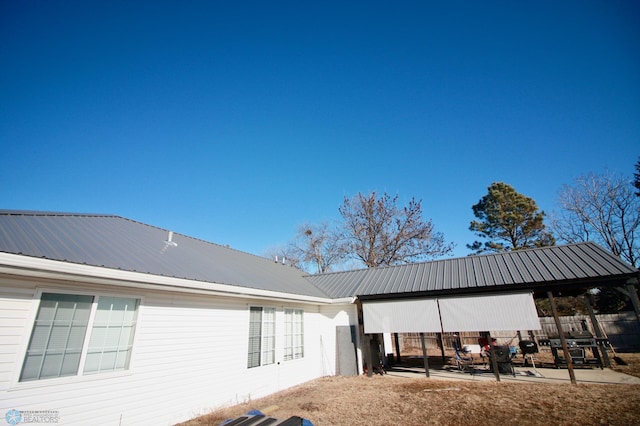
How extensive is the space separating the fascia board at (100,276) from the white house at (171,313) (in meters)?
0.02

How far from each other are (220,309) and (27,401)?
12.0ft

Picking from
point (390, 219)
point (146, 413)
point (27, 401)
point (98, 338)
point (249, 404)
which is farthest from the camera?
point (390, 219)

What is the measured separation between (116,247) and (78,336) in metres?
2.05

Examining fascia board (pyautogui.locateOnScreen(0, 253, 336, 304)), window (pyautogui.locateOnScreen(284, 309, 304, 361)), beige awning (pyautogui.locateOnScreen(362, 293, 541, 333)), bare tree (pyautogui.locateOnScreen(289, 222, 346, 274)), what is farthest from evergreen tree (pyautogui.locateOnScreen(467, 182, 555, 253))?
fascia board (pyautogui.locateOnScreen(0, 253, 336, 304))

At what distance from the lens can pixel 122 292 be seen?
17.5ft

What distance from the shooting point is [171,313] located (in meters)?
6.12

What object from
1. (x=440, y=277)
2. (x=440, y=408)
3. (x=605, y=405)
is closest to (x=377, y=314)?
(x=440, y=277)

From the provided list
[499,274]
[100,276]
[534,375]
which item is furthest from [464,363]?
[100,276]

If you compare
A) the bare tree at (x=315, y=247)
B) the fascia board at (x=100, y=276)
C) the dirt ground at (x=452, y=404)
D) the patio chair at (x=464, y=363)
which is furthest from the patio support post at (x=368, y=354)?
the bare tree at (x=315, y=247)

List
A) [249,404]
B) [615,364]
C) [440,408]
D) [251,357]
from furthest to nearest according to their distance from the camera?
1. [615,364]
2. [251,357]
3. [249,404]
4. [440,408]

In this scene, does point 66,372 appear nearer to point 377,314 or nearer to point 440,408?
point 440,408

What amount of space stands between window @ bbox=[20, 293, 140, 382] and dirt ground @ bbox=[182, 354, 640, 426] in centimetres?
224

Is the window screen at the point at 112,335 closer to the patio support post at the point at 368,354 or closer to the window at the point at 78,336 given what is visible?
the window at the point at 78,336

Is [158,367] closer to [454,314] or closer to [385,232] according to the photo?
[454,314]
